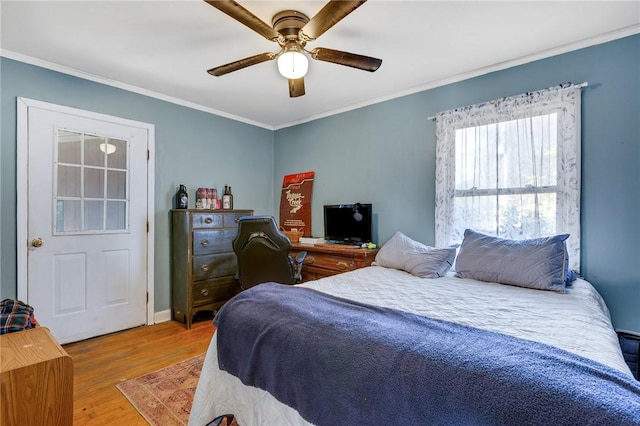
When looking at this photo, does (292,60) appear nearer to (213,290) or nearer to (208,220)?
(208,220)

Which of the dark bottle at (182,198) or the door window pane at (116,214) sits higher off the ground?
the dark bottle at (182,198)

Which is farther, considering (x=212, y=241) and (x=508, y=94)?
(x=212, y=241)

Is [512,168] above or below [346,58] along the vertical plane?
below

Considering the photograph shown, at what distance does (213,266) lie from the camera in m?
3.51

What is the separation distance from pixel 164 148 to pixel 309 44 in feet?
6.80

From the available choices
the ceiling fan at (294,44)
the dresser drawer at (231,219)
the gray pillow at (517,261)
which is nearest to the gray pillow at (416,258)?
the gray pillow at (517,261)

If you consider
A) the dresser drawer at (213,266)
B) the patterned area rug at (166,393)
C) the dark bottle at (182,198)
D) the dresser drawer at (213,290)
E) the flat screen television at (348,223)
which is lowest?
the patterned area rug at (166,393)

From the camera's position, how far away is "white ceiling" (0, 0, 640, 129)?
1.99 metres

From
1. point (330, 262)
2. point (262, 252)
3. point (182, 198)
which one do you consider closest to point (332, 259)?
point (330, 262)

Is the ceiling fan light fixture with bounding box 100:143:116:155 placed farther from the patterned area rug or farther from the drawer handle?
the drawer handle

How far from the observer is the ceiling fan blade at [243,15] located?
1.53 metres

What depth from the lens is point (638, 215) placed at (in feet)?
7.07

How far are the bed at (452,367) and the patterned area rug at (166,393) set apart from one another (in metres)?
0.44

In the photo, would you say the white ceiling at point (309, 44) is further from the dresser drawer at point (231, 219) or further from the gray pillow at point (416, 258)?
the gray pillow at point (416, 258)
